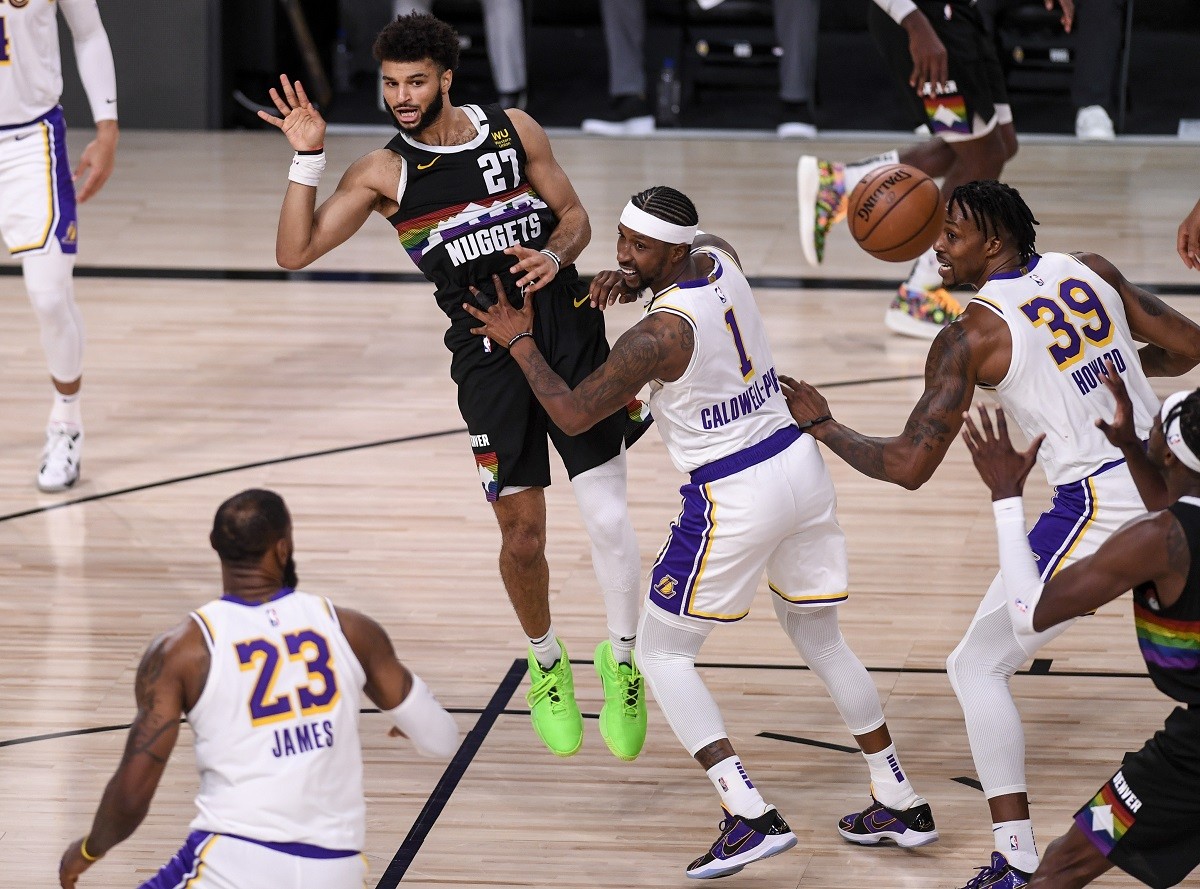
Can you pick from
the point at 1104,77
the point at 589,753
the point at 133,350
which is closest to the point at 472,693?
the point at 589,753

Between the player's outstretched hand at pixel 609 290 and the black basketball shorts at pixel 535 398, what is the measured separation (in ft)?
1.08

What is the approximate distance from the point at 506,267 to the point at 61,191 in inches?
112

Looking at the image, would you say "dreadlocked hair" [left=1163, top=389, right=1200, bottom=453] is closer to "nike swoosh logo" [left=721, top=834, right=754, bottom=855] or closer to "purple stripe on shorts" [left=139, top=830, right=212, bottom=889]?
"nike swoosh logo" [left=721, top=834, right=754, bottom=855]

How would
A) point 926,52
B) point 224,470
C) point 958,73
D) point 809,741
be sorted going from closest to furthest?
point 809,741, point 224,470, point 926,52, point 958,73

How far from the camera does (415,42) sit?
15.1ft

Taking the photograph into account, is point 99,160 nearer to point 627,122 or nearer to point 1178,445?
point 1178,445

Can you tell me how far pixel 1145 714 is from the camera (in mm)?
5066

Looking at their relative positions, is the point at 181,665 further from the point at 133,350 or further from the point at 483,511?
the point at 133,350

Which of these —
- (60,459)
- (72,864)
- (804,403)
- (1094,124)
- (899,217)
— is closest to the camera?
(72,864)

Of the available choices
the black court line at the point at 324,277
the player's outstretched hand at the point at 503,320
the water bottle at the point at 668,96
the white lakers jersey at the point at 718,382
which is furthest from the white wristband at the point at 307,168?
the water bottle at the point at 668,96

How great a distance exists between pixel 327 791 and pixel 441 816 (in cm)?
143

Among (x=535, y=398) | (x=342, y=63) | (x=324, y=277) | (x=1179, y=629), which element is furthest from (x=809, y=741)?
(x=342, y=63)

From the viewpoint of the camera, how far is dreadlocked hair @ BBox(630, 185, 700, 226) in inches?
167

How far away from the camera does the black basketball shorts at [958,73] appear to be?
28.4ft
